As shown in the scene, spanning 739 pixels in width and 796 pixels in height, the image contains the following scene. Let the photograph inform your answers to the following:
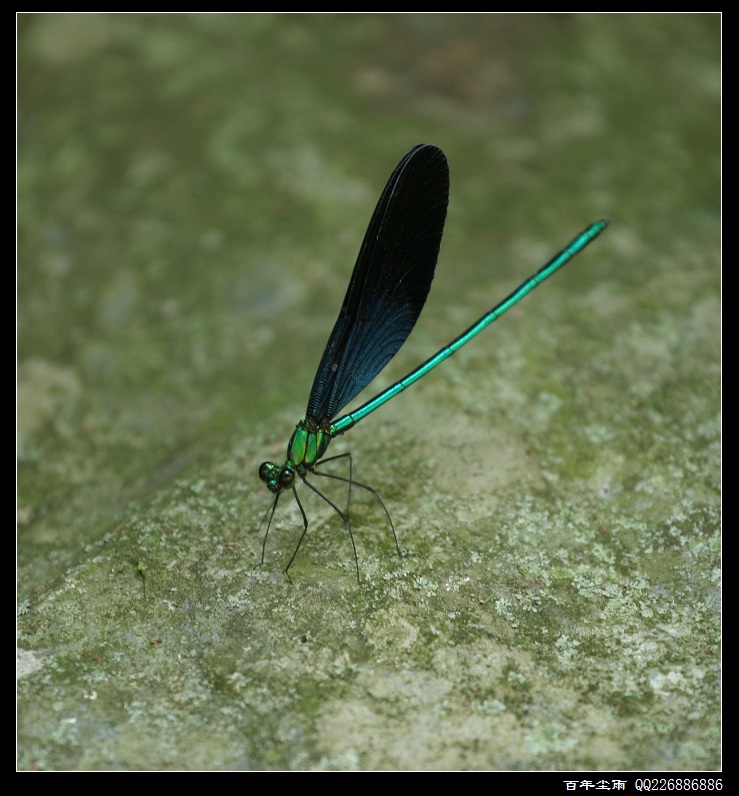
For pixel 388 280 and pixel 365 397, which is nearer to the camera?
pixel 388 280

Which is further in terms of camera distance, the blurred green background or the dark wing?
the dark wing

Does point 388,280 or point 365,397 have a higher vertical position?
point 365,397

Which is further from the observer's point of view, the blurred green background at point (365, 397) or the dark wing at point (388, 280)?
the dark wing at point (388, 280)

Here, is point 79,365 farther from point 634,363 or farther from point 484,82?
point 484,82
